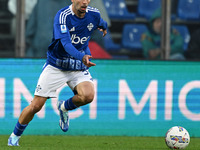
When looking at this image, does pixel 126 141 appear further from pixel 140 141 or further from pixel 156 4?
pixel 156 4

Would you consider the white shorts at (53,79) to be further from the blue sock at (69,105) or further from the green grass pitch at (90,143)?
the green grass pitch at (90,143)

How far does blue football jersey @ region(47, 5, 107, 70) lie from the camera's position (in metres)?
7.09

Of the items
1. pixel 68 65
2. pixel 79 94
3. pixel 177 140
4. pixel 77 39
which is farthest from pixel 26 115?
pixel 177 140

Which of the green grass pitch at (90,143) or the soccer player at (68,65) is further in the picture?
the green grass pitch at (90,143)

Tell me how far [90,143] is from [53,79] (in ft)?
4.55

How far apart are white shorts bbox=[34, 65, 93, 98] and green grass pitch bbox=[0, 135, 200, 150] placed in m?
0.75

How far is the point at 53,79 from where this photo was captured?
303 inches

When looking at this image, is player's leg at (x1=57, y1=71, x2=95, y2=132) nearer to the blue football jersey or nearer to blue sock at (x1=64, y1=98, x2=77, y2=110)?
blue sock at (x1=64, y1=98, x2=77, y2=110)

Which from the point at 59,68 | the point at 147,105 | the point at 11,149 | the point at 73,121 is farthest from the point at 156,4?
the point at 11,149

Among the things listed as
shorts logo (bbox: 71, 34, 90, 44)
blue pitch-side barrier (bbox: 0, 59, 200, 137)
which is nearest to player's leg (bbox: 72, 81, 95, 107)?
shorts logo (bbox: 71, 34, 90, 44)

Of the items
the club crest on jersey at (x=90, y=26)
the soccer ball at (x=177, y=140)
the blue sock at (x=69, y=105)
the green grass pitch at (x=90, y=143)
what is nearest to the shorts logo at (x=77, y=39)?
the club crest on jersey at (x=90, y=26)

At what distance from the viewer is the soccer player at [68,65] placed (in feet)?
23.9

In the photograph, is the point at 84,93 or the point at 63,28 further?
the point at 84,93

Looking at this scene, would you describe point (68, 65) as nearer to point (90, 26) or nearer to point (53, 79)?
point (53, 79)
